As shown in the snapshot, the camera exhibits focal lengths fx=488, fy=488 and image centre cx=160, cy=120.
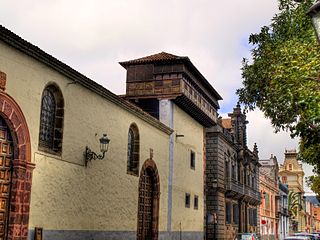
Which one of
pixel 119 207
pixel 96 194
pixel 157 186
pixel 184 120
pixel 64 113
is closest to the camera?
pixel 64 113

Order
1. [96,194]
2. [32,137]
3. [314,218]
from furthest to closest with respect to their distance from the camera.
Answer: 1. [314,218]
2. [96,194]
3. [32,137]

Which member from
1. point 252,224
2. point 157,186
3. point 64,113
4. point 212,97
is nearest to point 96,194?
point 64,113

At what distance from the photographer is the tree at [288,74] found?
1142 centimetres

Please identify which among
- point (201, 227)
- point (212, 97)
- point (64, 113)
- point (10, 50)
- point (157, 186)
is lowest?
point (201, 227)

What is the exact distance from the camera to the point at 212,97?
30750 millimetres

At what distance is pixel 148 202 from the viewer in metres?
22.1

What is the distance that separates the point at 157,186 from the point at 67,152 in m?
7.96

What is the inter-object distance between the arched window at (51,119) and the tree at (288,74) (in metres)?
5.79

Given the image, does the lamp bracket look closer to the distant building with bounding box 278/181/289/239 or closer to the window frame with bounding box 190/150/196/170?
the window frame with bounding box 190/150/196/170

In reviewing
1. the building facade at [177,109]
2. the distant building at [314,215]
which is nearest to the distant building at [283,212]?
the building facade at [177,109]

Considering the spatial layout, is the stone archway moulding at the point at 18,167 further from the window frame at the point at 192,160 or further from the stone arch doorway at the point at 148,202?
the window frame at the point at 192,160

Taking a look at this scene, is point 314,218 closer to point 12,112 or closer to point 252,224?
point 252,224

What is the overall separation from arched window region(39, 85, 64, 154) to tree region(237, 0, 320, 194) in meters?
5.79

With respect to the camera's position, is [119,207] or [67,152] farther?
[119,207]
